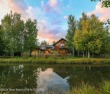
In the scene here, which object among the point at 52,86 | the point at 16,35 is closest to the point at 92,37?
the point at 16,35

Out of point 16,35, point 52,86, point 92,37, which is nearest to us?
point 52,86

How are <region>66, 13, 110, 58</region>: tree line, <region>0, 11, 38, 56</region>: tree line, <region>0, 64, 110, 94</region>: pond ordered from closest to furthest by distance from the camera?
<region>0, 64, 110, 94</region>: pond, <region>66, 13, 110, 58</region>: tree line, <region>0, 11, 38, 56</region>: tree line

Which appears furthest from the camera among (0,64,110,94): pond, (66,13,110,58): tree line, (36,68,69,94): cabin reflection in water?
(66,13,110,58): tree line

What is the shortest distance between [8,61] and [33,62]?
19.9 feet

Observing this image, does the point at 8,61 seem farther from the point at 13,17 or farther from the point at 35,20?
the point at 35,20

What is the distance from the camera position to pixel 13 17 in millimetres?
66875

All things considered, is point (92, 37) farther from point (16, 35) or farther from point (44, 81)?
point (44, 81)

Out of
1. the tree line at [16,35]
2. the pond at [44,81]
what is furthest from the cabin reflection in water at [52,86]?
the tree line at [16,35]

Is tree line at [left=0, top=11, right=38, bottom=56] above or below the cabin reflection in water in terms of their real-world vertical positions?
above

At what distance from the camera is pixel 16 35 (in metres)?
65.1

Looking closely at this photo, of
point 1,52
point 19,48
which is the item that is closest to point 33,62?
point 19,48

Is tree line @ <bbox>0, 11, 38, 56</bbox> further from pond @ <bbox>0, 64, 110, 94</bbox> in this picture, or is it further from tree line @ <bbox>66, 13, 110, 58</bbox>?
pond @ <bbox>0, 64, 110, 94</bbox>

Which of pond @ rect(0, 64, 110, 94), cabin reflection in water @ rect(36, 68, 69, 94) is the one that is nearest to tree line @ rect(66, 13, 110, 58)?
pond @ rect(0, 64, 110, 94)

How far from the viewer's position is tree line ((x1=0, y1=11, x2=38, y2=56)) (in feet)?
206
